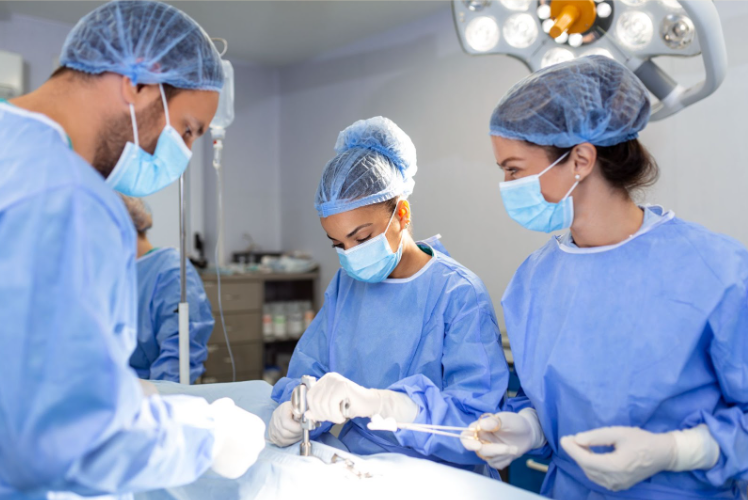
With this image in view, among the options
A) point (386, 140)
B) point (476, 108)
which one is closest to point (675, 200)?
point (476, 108)

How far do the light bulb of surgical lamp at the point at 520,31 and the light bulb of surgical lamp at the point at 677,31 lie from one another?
39cm

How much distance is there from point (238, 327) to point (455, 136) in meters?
2.01

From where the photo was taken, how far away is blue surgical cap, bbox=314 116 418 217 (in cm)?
164

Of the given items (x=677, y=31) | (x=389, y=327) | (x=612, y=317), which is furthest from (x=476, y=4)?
(x=612, y=317)

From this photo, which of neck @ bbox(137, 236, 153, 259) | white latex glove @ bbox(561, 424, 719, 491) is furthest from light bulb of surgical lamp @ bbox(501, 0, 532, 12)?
neck @ bbox(137, 236, 153, 259)

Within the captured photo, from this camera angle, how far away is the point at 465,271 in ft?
5.45

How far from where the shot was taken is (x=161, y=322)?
2.43m

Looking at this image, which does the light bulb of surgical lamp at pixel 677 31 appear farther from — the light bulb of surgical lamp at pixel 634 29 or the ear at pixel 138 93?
the ear at pixel 138 93

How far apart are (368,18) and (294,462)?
334cm

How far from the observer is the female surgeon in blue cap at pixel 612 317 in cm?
112

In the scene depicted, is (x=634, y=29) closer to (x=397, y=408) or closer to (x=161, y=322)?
(x=397, y=408)

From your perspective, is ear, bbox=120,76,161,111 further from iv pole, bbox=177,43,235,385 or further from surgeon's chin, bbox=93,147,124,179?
iv pole, bbox=177,43,235,385

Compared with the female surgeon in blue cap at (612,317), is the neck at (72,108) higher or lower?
higher

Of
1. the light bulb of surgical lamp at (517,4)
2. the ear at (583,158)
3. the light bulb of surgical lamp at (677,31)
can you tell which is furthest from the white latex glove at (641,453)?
the light bulb of surgical lamp at (517,4)
